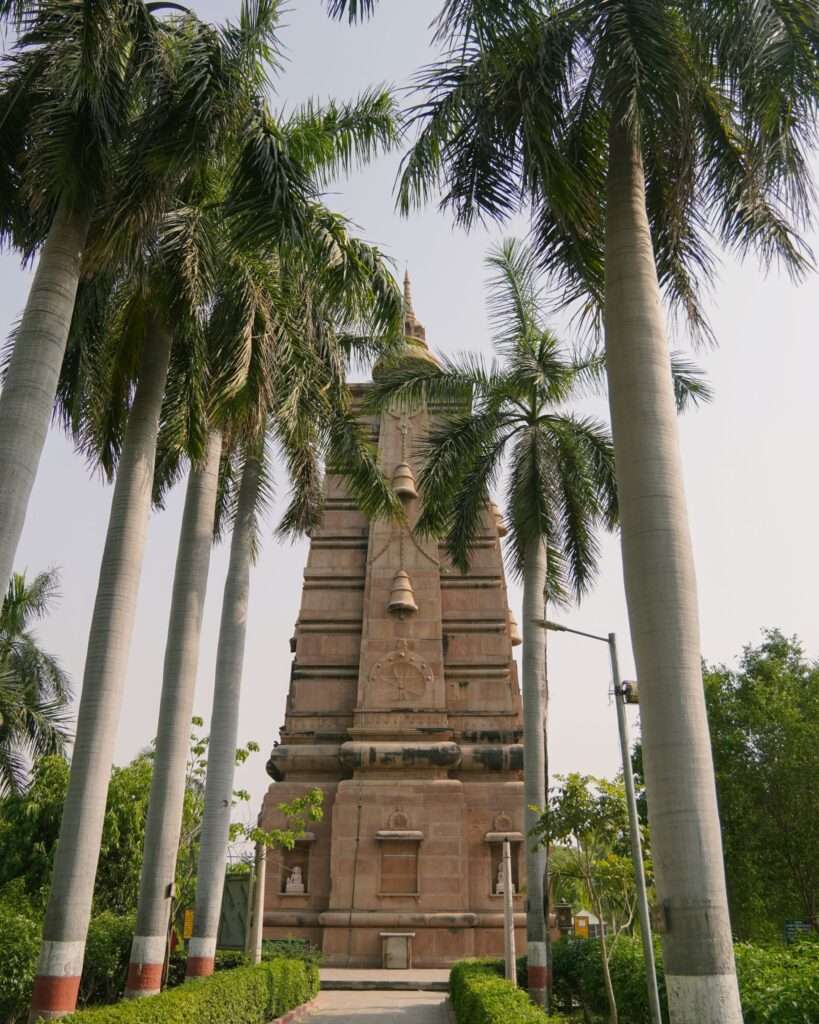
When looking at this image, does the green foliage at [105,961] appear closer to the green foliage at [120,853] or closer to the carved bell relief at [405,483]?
the green foliage at [120,853]

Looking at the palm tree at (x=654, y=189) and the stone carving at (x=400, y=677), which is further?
the stone carving at (x=400, y=677)

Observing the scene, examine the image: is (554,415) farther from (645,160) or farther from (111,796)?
(111,796)

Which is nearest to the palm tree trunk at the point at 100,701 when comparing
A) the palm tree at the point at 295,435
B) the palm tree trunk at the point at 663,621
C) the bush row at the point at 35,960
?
the palm tree at the point at 295,435

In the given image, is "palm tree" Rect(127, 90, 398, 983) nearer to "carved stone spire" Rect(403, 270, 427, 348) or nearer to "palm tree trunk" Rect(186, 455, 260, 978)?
"palm tree trunk" Rect(186, 455, 260, 978)

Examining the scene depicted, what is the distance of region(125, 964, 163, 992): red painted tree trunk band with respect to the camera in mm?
12953

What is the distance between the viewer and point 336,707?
3130cm

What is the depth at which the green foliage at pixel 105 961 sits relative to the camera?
18.3 m

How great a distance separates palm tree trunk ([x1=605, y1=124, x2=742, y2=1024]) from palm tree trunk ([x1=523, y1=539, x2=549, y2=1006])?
33.4ft

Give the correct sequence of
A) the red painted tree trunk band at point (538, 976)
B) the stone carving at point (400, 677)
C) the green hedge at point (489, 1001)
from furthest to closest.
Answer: the stone carving at point (400, 677)
the red painted tree trunk band at point (538, 976)
the green hedge at point (489, 1001)

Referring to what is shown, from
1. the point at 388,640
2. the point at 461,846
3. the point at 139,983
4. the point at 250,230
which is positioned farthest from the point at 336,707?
the point at 250,230

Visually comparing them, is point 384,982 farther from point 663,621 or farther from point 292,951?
point 663,621

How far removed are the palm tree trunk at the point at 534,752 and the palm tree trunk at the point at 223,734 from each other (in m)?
5.67

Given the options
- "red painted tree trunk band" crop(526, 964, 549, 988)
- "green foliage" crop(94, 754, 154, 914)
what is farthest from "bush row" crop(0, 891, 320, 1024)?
"red painted tree trunk band" crop(526, 964, 549, 988)

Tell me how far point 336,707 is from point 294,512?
42.9 ft
